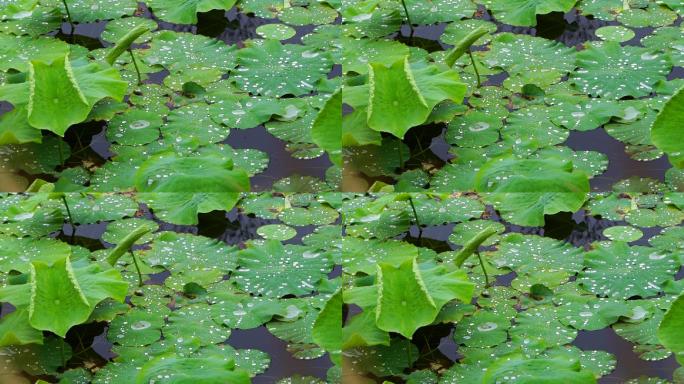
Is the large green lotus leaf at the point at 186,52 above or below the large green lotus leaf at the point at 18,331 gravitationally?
above

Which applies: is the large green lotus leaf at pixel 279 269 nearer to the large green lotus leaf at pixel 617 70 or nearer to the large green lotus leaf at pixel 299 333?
the large green lotus leaf at pixel 299 333

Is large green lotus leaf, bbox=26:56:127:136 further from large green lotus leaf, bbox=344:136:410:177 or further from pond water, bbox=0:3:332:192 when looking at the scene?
large green lotus leaf, bbox=344:136:410:177

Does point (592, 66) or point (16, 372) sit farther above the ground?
point (592, 66)

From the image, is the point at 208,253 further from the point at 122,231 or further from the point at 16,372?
the point at 16,372

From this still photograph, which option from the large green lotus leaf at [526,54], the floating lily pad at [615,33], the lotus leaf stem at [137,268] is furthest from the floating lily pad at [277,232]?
the floating lily pad at [615,33]

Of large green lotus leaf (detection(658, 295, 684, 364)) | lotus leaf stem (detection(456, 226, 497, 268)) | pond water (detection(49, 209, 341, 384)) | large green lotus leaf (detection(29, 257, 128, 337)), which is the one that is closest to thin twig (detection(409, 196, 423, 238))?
lotus leaf stem (detection(456, 226, 497, 268))

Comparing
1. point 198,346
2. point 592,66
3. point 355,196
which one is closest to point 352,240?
point 355,196

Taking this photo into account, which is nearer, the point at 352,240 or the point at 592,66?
the point at 352,240
